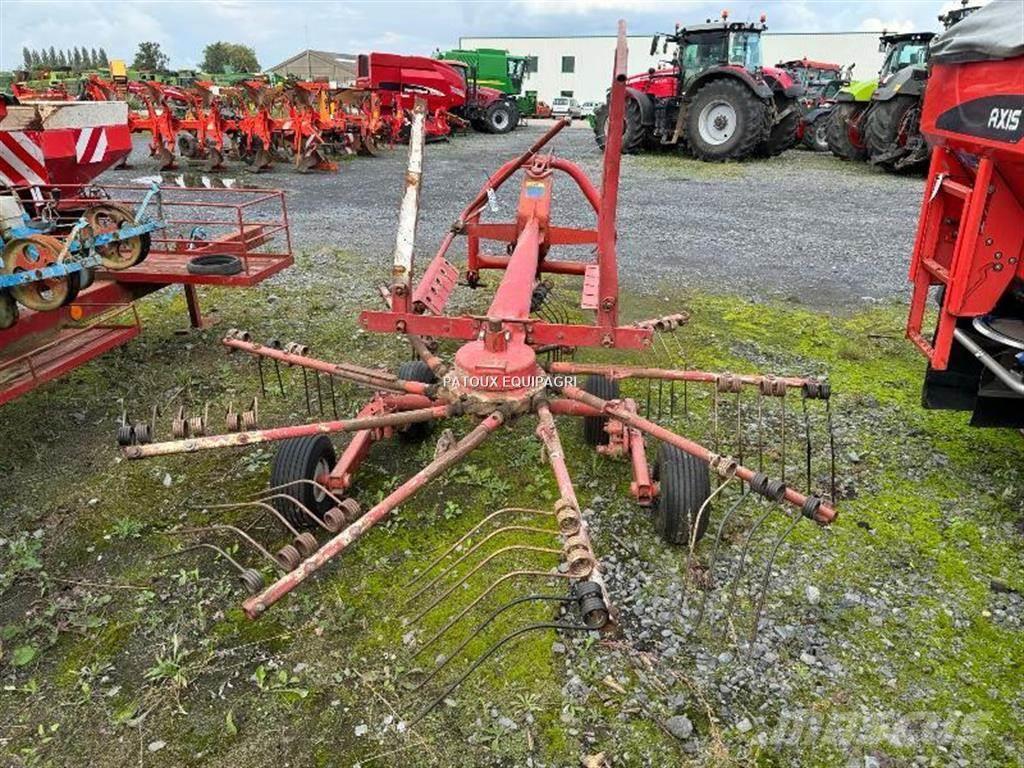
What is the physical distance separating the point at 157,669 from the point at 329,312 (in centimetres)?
394

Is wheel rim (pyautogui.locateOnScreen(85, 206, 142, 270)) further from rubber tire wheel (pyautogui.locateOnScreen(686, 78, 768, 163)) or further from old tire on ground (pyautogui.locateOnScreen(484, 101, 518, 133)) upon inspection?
old tire on ground (pyautogui.locateOnScreen(484, 101, 518, 133))

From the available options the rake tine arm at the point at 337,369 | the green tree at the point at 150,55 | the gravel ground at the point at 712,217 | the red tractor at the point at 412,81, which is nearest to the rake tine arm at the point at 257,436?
the rake tine arm at the point at 337,369

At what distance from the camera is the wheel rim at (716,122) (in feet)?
43.7

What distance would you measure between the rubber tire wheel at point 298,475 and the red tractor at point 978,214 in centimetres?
305

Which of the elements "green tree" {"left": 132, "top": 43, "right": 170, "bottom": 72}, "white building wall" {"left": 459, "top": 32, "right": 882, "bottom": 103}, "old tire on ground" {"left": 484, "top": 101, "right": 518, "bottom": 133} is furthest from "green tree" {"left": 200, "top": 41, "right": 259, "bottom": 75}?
"old tire on ground" {"left": 484, "top": 101, "right": 518, "bottom": 133}

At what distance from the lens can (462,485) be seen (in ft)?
12.3

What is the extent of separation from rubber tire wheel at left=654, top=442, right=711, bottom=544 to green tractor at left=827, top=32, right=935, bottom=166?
1103 centimetres

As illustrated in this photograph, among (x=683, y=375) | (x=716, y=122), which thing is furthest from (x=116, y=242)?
(x=716, y=122)

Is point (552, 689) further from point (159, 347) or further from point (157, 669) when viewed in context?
point (159, 347)

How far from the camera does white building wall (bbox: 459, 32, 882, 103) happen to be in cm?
4069

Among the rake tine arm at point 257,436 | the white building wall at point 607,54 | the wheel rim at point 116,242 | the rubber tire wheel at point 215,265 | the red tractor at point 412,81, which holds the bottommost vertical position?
the rake tine arm at point 257,436

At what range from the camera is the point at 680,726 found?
238 centimetres

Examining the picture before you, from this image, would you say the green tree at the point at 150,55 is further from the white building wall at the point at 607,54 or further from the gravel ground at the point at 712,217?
the gravel ground at the point at 712,217

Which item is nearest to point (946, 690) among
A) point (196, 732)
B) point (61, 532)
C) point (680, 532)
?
point (680, 532)
